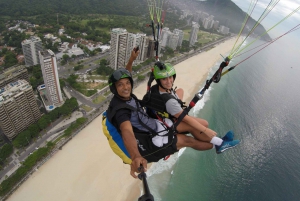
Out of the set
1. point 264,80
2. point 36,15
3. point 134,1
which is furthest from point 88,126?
point 134,1

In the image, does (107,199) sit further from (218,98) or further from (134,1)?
(134,1)

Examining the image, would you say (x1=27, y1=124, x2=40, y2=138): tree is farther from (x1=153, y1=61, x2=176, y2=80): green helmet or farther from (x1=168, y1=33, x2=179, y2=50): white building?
(x1=168, y1=33, x2=179, y2=50): white building

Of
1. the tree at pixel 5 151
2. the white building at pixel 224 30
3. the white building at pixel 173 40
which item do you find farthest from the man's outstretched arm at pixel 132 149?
the white building at pixel 224 30

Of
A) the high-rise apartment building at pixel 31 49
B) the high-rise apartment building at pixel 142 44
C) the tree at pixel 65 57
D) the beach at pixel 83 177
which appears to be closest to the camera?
the beach at pixel 83 177

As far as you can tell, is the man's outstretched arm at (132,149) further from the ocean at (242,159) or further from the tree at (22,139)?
the tree at (22,139)

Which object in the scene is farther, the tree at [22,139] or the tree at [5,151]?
the tree at [22,139]

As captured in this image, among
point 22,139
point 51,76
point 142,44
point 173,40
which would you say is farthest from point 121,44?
point 173,40

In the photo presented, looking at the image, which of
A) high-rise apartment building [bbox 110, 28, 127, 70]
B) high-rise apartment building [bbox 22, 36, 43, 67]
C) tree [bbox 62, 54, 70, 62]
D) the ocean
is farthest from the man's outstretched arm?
tree [bbox 62, 54, 70, 62]
